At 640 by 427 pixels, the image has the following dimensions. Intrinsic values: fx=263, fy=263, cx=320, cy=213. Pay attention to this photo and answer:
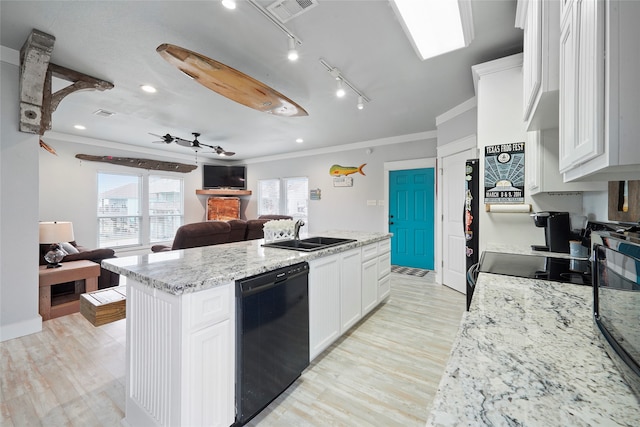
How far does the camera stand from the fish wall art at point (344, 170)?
590 centimetres

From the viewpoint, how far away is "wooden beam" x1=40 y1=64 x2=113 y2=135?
2.65 metres

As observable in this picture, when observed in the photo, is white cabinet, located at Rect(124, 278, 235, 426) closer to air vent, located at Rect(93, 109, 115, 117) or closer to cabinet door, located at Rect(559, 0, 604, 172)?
cabinet door, located at Rect(559, 0, 604, 172)

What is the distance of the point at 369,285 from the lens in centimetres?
283

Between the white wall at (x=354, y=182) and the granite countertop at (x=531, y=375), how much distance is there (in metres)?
4.66

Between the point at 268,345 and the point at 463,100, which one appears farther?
the point at 463,100

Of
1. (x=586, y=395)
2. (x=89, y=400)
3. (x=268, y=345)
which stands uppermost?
(x=586, y=395)

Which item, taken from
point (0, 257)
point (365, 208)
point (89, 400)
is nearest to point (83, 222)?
point (0, 257)

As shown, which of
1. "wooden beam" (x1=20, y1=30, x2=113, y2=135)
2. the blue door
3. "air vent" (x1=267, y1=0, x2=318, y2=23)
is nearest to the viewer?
"air vent" (x1=267, y1=0, x2=318, y2=23)

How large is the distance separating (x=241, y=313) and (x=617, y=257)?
1.42 metres

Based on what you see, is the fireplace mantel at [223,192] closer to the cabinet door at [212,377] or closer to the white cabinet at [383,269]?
the white cabinet at [383,269]

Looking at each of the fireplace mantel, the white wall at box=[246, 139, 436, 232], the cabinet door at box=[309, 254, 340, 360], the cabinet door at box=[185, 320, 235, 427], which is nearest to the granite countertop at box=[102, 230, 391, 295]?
the cabinet door at box=[309, 254, 340, 360]

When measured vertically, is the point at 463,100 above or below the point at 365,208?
above

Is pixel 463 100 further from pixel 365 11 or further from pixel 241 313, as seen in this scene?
pixel 241 313

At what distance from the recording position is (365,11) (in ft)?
6.30
